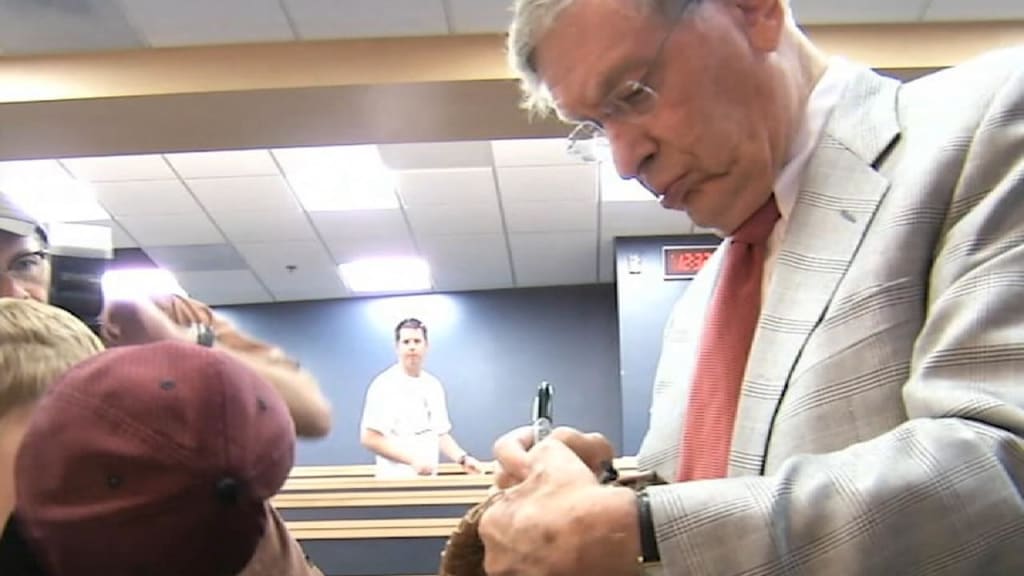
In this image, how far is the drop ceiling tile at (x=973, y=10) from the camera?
14.8 feet

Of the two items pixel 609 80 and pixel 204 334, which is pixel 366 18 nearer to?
pixel 204 334

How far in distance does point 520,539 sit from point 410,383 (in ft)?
17.0

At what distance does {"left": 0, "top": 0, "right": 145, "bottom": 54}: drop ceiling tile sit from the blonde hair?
Answer: 3348mm

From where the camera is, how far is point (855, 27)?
15.4ft

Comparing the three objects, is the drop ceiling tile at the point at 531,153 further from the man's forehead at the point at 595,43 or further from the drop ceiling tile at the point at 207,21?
the man's forehead at the point at 595,43

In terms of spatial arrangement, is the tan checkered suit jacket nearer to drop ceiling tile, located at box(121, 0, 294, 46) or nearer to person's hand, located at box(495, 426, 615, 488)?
person's hand, located at box(495, 426, 615, 488)

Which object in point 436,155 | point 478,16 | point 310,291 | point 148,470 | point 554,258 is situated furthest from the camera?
point 310,291

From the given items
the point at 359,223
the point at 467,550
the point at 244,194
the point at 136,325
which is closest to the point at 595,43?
the point at 467,550

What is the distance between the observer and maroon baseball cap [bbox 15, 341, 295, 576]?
93 centimetres

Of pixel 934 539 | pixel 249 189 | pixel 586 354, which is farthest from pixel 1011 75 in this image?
pixel 586 354

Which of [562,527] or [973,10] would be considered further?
[973,10]

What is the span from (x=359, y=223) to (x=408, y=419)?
1987mm

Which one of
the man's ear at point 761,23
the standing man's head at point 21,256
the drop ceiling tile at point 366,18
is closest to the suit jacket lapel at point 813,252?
the man's ear at point 761,23

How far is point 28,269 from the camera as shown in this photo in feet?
6.22
